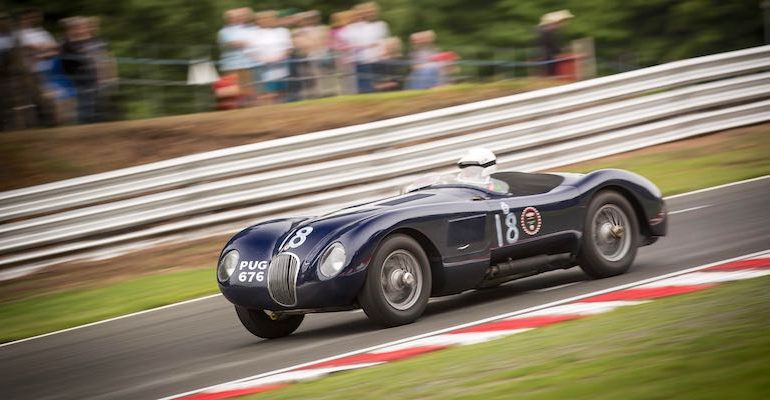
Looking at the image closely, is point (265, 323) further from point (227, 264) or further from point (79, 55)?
point (79, 55)

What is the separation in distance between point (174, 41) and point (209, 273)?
29.7 ft

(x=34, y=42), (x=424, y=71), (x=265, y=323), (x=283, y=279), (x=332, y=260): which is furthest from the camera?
(x=424, y=71)

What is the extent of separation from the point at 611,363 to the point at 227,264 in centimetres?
330

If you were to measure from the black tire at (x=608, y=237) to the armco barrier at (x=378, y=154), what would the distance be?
529 cm

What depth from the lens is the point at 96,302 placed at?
36.1 feet

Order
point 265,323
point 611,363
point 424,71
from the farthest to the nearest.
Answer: point 424,71, point 265,323, point 611,363

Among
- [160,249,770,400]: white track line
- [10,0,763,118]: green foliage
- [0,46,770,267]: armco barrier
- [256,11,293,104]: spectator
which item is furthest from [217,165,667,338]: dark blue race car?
[10,0,763,118]: green foliage

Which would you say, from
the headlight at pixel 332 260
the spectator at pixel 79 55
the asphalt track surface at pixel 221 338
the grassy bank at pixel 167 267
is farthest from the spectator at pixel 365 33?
the headlight at pixel 332 260

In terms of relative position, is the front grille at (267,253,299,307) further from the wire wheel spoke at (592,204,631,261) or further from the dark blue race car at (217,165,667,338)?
the wire wheel spoke at (592,204,631,261)

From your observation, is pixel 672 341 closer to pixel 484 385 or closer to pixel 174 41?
pixel 484 385

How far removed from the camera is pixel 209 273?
1170 cm

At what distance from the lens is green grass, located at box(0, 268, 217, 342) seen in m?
10.2

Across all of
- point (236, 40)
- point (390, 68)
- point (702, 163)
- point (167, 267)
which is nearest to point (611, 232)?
point (167, 267)

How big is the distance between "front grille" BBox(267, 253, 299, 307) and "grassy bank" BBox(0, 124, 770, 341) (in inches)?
122
